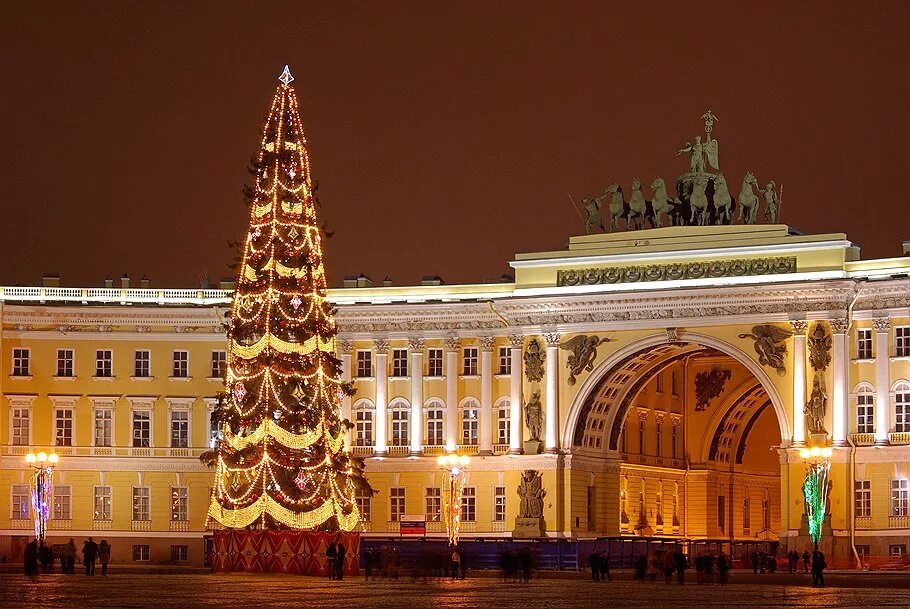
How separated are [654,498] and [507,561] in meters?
30.6

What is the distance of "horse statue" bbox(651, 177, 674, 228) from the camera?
84438mm

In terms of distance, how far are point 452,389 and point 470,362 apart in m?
1.45

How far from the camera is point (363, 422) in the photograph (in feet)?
292

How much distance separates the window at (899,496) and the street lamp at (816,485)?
2.56 metres

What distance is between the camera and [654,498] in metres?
94.6

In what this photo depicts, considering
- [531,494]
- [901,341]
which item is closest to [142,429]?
[531,494]

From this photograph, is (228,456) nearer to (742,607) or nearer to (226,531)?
(226,531)

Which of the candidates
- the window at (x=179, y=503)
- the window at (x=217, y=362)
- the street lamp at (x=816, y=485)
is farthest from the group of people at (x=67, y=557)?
the street lamp at (x=816, y=485)

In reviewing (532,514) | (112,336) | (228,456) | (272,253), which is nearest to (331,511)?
(228,456)

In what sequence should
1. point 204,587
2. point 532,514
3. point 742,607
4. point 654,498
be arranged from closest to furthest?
point 742,607
point 204,587
point 532,514
point 654,498

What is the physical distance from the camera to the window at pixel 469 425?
87812 mm

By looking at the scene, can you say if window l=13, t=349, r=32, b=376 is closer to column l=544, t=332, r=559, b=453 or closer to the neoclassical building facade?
the neoclassical building facade

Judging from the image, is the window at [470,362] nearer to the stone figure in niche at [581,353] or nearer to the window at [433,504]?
the stone figure in niche at [581,353]

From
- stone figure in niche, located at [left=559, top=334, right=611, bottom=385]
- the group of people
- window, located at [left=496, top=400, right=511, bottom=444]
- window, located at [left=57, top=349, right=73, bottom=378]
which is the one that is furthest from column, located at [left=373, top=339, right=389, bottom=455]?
the group of people
